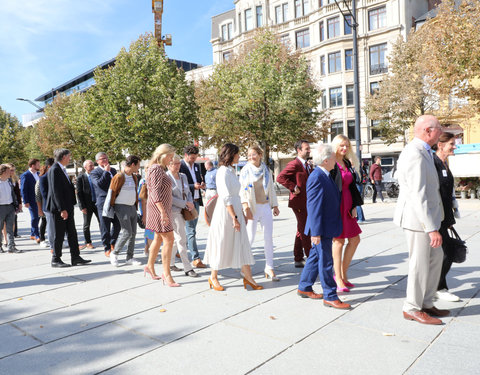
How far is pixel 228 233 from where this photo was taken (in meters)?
5.09

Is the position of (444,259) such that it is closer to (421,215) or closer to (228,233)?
(421,215)

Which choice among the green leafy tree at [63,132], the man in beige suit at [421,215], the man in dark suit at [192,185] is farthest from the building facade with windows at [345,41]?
the man in beige suit at [421,215]

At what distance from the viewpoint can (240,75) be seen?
78.9ft

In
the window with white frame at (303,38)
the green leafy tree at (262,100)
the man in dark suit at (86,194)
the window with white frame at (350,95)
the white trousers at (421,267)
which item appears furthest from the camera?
the window with white frame at (303,38)

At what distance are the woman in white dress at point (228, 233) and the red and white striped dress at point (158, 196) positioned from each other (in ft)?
2.38

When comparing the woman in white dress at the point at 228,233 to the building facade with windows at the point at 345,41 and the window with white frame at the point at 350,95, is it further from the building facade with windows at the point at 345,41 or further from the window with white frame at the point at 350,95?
the window with white frame at the point at 350,95

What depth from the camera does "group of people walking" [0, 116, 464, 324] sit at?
374cm

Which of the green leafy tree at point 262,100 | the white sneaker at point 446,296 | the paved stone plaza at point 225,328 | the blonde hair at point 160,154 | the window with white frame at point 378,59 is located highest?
the window with white frame at point 378,59

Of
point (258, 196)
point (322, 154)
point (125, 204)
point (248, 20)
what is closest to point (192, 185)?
point (125, 204)

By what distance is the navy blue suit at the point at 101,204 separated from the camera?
745 cm

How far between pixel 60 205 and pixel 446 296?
229 inches

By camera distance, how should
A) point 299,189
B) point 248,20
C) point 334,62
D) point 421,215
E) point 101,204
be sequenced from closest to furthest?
point 421,215 → point 299,189 → point 101,204 → point 334,62 → point 248,20

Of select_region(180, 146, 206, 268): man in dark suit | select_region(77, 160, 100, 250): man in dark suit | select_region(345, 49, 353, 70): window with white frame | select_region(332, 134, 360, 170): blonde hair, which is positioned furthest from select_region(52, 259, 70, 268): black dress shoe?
select_region(345, 49, 353, 70): window with white frame

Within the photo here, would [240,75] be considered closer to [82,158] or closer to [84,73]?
[82,158]
